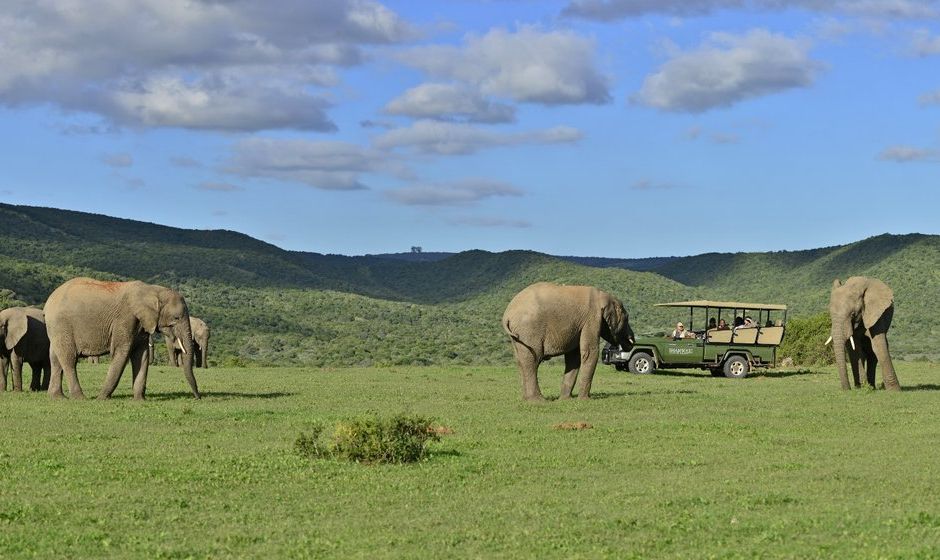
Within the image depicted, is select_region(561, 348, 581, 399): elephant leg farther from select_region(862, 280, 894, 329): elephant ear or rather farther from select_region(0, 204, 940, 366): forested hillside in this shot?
select_region(0, 204, 940, 366): forested hillside

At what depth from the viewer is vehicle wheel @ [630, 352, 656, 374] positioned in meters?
44.1

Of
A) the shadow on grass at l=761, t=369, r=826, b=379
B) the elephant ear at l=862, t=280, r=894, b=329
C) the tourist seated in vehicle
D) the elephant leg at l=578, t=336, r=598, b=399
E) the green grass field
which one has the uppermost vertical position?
the elephant ear at l=862, t=280, r=894, b=329

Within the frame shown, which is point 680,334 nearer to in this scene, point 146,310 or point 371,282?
point 146,310

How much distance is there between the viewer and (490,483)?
17625 millimetres

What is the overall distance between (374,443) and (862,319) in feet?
60.2

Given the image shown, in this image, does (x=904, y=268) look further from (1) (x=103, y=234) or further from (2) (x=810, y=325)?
(1) (x=103, y=234)

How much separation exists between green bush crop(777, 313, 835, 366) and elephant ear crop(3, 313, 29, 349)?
104ft

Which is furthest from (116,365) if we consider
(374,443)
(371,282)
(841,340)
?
(371,282)

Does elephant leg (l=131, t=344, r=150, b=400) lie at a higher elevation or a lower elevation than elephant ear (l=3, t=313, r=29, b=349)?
lower

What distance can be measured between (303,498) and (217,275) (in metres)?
103

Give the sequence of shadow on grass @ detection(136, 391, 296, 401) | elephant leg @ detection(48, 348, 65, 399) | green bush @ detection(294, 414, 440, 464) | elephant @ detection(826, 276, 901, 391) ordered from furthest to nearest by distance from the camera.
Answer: elephant @ detection(826, 276, 901, 391) → shadow on grass @ detection(136, 391, 296, 401) → elephant leg @ detection(48, 348, 65, 399) → green bush @ detection(294, 414, 440, 464)

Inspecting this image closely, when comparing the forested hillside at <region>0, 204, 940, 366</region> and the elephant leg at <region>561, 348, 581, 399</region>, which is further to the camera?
the forested hillside at <region>0, 204, 940, 366</region>

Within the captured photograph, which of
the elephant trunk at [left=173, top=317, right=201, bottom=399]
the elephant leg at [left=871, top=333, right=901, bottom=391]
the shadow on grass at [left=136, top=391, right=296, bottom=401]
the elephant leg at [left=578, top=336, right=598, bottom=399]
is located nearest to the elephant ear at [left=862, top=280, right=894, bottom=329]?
the elephant leg at [left=871, top=333, right=901, bottom=391]

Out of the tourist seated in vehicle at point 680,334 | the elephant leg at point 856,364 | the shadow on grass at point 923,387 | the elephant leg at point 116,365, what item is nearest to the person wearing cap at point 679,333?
the tourist seated in vehicle at point 680,334
